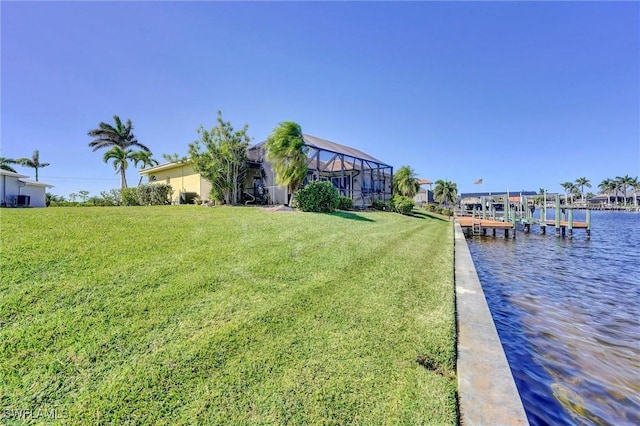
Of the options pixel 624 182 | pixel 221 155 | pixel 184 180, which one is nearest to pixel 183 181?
pixel 184 180

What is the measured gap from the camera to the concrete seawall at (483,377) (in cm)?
200

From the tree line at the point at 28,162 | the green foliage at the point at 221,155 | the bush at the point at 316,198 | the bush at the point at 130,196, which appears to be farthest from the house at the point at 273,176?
the tree line at the point at 28,162

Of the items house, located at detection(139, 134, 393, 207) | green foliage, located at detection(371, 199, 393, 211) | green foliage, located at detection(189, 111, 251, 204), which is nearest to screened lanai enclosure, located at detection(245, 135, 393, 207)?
house, located at detection(139, 134, 393, 207)

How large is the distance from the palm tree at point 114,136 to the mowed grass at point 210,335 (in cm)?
3004

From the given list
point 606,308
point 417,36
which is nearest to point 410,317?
point 606,308

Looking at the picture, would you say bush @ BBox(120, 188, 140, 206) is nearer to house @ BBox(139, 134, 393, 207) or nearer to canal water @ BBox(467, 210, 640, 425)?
house @ BBox(139, 134, 393, 207)

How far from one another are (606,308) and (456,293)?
4027mm

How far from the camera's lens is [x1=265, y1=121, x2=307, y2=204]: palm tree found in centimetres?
1473

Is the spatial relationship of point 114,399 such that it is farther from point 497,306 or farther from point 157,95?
point 157,95

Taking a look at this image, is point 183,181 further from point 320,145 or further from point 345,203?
point 345,203

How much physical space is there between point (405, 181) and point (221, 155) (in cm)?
2631

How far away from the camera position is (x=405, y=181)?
35.6 metres

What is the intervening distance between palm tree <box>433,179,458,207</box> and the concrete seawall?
48436 mm

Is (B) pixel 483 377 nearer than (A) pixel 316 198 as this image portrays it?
Yes
